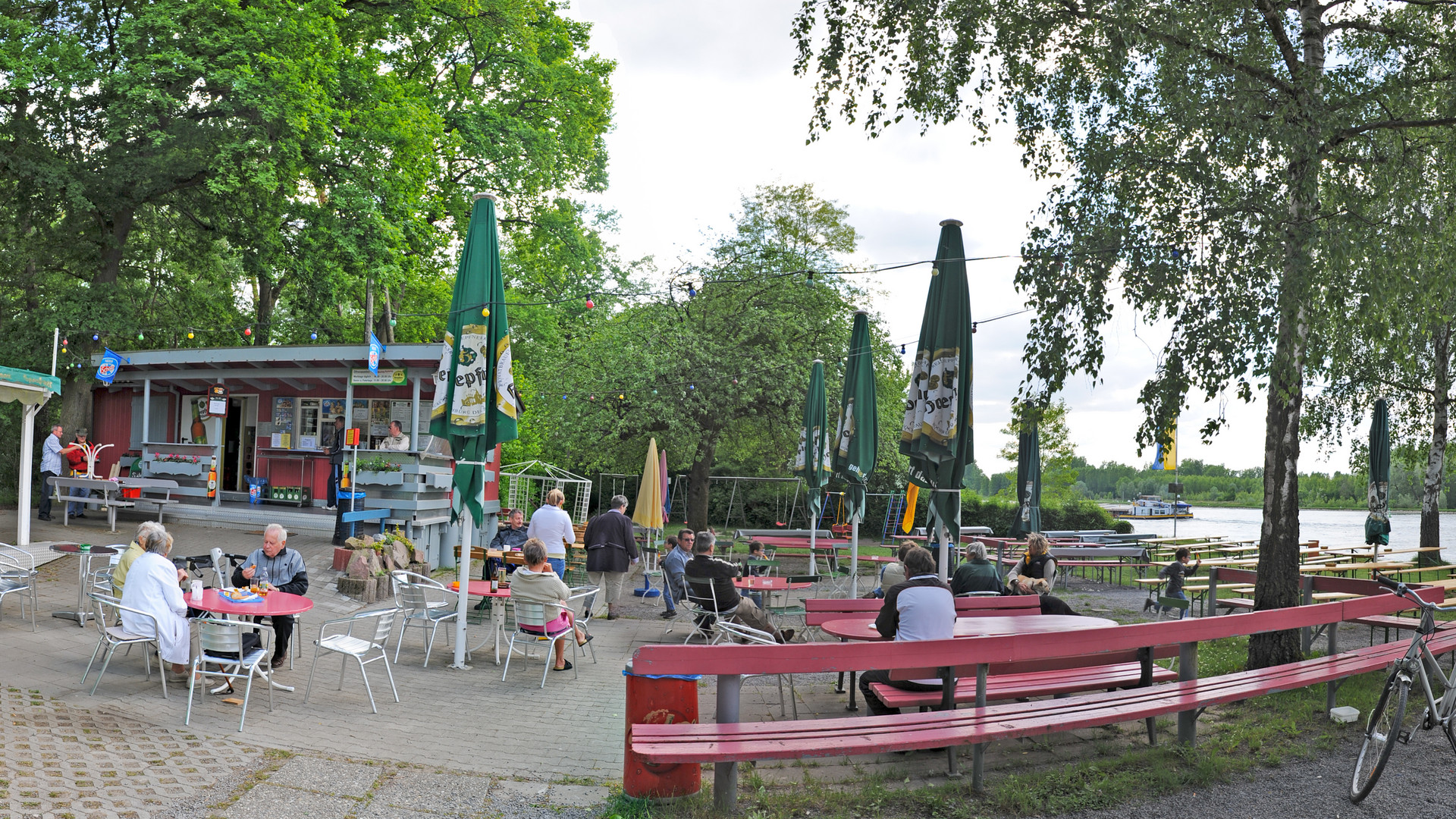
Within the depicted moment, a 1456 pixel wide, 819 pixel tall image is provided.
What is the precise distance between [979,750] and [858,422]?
19.0ft

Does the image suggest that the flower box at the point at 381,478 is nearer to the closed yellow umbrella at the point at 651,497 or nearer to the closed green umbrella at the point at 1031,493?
the closed yellow umbrella at the point at 651,497

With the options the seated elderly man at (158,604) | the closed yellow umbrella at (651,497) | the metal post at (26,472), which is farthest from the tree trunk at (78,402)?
the seated elderly man at (158,604)

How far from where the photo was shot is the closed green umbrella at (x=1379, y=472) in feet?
Result: 50.8

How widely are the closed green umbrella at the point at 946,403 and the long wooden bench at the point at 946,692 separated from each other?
1617mm

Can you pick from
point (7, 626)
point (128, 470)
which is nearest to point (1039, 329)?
point (7, 626)

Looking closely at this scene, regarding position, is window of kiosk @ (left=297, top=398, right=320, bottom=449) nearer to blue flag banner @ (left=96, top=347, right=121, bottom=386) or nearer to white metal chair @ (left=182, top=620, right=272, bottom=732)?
blue flag banner @ (left=96, top=347, right=121, bottom=386)

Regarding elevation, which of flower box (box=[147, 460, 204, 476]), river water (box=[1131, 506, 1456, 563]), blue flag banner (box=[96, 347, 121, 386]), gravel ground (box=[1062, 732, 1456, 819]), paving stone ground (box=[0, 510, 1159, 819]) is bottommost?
river water (box=[1131, 506, 1456, 563])

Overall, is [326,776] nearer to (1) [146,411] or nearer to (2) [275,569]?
(2) [275,569]

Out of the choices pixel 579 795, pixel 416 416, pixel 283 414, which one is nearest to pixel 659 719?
pixel 579 795

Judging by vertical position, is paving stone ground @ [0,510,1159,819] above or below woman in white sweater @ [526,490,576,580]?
below

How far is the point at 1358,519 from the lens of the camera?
41219 mm

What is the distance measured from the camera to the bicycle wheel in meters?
4.62

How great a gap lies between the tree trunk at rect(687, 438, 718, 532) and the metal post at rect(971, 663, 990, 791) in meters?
17.3

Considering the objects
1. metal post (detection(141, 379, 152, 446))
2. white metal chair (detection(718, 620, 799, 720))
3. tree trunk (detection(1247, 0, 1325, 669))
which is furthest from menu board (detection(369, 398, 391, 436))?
tree trunk (detection(1247, 0, 1325, 669))
